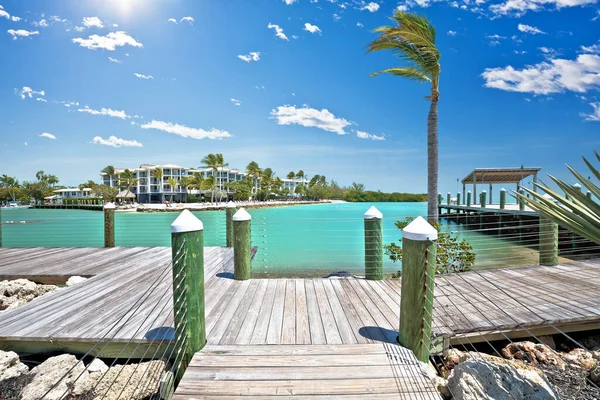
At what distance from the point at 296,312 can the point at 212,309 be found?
37.3 inches

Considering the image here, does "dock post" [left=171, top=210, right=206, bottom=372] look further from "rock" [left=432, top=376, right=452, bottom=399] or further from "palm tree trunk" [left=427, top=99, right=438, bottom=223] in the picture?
"palm tree trunk" [left=427, top=99, right=438, bottom=223]

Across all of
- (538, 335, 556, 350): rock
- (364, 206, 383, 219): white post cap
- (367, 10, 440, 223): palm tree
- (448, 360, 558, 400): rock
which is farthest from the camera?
(367, 10, 440, 223): palm tree

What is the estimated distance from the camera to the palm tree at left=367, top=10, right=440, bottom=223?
20.7ft

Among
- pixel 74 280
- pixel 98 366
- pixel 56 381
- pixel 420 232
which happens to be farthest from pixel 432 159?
pixel 74 280

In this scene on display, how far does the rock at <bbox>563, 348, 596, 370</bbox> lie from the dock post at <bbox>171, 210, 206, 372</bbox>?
3.60 m

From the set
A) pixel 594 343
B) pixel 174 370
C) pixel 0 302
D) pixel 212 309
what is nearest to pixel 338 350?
pixel 174 370

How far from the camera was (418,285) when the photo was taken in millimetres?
2328

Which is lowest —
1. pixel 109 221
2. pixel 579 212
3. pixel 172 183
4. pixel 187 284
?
pixel 187 284

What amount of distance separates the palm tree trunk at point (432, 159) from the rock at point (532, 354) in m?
3.98

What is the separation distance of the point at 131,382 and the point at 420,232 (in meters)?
2.66

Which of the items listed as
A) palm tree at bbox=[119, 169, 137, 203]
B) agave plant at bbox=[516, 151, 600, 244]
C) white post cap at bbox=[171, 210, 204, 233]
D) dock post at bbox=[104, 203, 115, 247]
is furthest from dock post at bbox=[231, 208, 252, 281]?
palm tree at bbox=[119, 169, 137, 203]

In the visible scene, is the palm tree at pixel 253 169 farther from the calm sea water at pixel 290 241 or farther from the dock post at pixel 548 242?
the dock post at pixel 548 242

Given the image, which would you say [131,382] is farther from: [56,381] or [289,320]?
[289,320]

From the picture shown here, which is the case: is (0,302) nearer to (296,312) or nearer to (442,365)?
(296,312)
